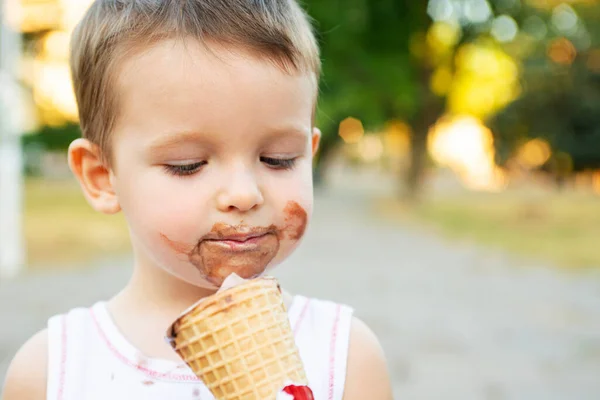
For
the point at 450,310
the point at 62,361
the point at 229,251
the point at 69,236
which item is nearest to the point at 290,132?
the point at 229,251

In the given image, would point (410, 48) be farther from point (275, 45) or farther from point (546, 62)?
point (275, 45)

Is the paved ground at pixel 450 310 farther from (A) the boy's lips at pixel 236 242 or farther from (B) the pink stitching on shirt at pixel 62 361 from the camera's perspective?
(A) the boy's lips at pixel 236 242

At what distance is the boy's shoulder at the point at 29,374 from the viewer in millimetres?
1609

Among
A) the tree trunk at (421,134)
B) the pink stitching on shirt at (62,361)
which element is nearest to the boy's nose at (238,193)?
the pink stitching on shirt at (62,361)

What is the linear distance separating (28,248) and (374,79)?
932cm

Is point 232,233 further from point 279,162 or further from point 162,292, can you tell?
point 162,292

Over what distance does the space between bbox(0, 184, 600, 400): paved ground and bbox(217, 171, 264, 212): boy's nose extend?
3332 mm

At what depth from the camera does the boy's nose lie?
1.37 meters

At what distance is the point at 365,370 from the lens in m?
1.67

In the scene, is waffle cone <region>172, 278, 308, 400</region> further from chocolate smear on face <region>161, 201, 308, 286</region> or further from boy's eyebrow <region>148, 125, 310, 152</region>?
boy's eyebrow <region>148, 125, 310, 152</region>

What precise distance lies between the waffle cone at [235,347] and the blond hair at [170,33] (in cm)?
50

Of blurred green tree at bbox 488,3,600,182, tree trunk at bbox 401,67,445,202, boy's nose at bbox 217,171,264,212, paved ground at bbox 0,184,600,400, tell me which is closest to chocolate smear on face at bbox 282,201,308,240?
boy's nose at bbox 217,171,264,212

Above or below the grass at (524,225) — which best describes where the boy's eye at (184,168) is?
above

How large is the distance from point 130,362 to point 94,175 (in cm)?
48
